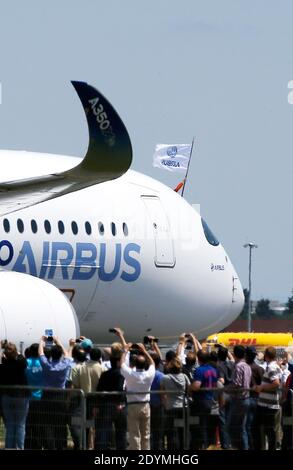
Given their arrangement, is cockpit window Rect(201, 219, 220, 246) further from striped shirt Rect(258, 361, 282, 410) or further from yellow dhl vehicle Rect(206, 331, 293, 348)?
yellow dhl vehicle Rect(206, 331, 293, 348)

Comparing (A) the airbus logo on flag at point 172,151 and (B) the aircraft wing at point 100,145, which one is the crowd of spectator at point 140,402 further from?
(A) the airbus logo on flag at point 172,151

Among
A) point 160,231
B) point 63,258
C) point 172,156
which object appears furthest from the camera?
point 172,156

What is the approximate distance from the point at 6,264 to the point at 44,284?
2.37m

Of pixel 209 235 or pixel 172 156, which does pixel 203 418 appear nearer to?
pixel 209 235

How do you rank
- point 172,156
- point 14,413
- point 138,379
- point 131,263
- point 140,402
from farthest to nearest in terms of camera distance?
point 172,156 → point 131,263 → point 138,379 → point 140,402 → point 14,413

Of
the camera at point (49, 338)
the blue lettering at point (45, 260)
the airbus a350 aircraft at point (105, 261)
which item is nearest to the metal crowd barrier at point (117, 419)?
the camera at point (49, 338)

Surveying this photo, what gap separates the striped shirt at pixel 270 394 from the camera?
20734mm

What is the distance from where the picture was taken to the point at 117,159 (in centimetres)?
2331

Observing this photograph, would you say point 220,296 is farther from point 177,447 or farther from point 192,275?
point 177,447

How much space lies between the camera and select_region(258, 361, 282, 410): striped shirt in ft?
68.0

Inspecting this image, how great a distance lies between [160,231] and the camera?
1267 inches

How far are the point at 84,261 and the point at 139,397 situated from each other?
438 inches

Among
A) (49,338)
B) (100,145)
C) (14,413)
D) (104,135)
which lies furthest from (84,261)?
(14,413)

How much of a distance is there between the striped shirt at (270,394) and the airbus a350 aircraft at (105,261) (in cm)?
589
